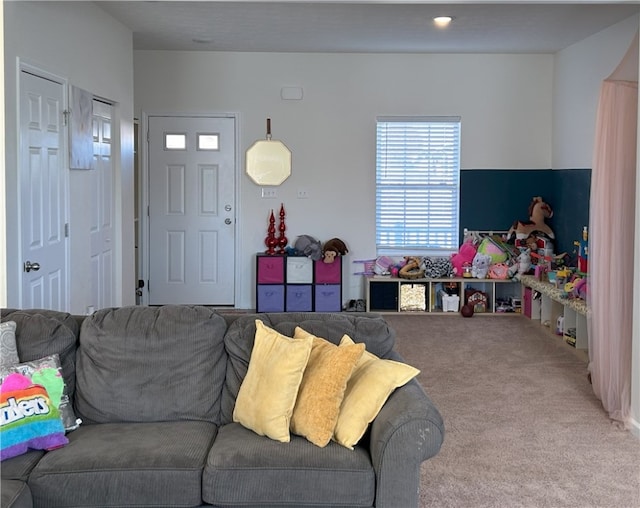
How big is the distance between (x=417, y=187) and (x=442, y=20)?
95.8 inches

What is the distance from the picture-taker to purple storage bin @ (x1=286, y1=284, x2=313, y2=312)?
28.1ft

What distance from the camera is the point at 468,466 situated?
415cm

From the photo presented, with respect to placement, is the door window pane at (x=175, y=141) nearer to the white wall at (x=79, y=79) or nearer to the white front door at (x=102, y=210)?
the white wall at (x=79, y=79)

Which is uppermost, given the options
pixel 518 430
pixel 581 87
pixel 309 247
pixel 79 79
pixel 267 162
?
pixel 581 87

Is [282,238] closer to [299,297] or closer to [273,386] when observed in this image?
[299,297]

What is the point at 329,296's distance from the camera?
8594mm

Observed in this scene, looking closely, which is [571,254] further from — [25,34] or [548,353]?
[25,34]

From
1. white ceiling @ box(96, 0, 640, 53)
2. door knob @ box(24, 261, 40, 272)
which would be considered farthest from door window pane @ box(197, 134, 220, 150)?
door knob @ box(24, 261, 40, 272)

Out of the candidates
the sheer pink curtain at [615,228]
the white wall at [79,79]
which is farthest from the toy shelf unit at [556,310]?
the white wall at [79,79]

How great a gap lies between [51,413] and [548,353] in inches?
186

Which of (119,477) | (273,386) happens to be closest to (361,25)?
(273,386)

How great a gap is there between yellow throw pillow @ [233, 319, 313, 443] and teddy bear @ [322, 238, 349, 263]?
5.09m

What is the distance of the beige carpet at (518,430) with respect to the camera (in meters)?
3.83

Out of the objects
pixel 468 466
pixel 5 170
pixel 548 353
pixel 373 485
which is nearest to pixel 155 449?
pixel 373 485
